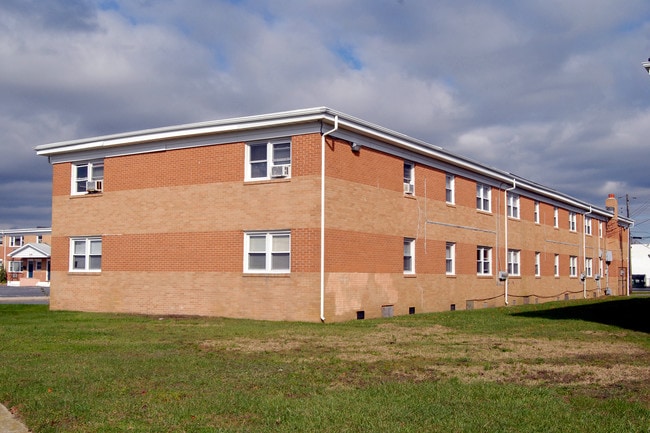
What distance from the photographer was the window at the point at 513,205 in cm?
3625

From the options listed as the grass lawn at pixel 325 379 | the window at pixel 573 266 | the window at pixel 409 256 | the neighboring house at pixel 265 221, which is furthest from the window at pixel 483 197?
the window at pixel 573 266

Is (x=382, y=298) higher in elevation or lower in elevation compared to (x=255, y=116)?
lower

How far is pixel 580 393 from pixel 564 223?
36969 millimetres

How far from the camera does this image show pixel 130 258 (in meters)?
25.3

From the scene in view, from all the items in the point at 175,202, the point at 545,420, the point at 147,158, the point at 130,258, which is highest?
the point at 147,158

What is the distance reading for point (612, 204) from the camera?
55.5 metres

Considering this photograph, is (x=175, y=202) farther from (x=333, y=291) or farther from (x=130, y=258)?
(x=333, y=291)

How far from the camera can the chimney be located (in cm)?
5451

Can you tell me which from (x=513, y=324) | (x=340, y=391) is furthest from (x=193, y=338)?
(x=513, y=324)

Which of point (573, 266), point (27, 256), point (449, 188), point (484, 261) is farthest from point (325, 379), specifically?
point (27, 256)

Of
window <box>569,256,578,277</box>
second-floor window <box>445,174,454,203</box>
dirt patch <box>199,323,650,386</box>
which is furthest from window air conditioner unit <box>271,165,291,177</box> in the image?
window <box>569,256,578,277</box>

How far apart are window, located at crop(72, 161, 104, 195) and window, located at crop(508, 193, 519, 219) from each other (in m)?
20.3

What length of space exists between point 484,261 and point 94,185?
1765cm

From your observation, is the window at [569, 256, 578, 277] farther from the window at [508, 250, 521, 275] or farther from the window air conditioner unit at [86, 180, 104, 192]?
the window air conditioner unit at [86, 180, 104, 192]
